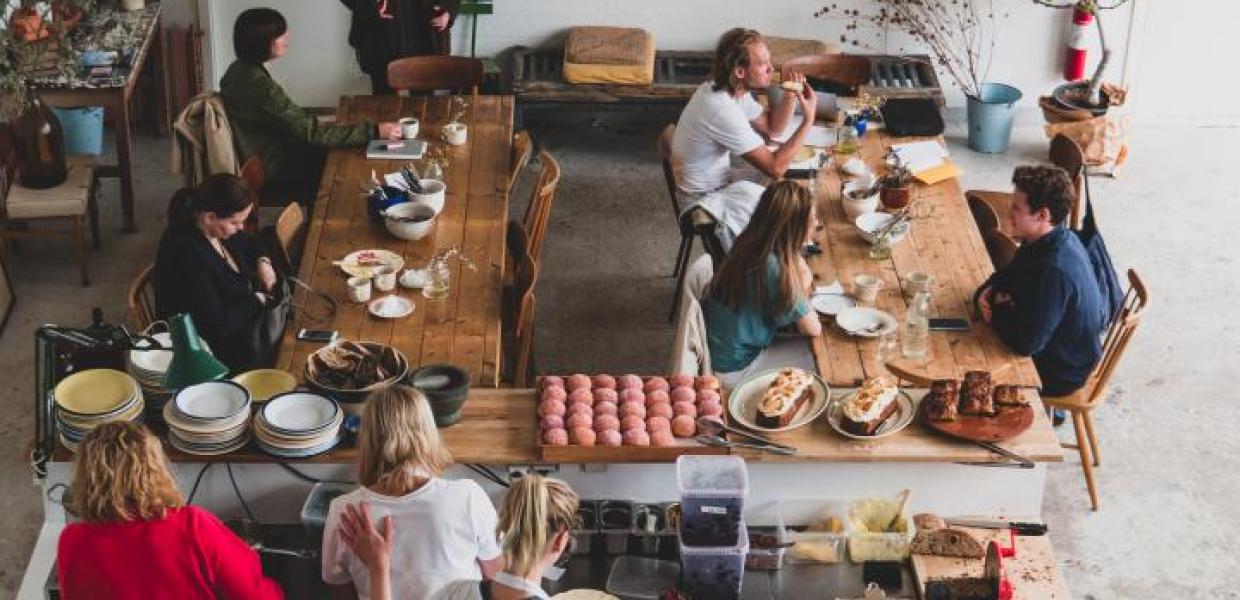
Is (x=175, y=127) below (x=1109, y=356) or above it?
above

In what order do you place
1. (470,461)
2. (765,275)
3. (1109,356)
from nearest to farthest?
1. (470,461)
2. (765,275)
3. (1109,356)

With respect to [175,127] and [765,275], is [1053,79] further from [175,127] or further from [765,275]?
[175,127]

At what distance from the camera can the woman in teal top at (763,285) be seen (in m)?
5.63

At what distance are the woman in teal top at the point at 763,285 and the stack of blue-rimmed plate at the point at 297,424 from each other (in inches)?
59.6

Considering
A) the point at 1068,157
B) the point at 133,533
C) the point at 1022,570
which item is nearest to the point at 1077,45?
the point at 1068,157

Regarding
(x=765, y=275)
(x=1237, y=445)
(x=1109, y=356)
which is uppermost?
(x=765, y=275)

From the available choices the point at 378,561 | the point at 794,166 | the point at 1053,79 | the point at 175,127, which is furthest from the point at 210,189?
the point at 1053,79

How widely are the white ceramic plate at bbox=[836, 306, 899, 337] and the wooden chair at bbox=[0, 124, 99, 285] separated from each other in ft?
12.5

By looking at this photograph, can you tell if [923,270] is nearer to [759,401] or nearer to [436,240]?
[759,401]

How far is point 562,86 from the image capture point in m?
8.94

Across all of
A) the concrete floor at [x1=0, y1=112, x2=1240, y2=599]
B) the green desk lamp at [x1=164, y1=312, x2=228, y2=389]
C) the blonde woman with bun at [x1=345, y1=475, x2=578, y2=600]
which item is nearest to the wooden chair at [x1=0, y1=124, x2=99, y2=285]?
the concrete floor at [x1=0, y1=112, x2=1240, y2=599]

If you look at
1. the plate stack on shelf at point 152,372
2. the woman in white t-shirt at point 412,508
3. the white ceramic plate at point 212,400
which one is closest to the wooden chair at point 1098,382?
the woman in white t-shirt at point 412,508

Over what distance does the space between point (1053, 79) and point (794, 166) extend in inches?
120

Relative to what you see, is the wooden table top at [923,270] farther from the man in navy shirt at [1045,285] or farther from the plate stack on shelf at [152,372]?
the plate stack on shelf at [152,372]
